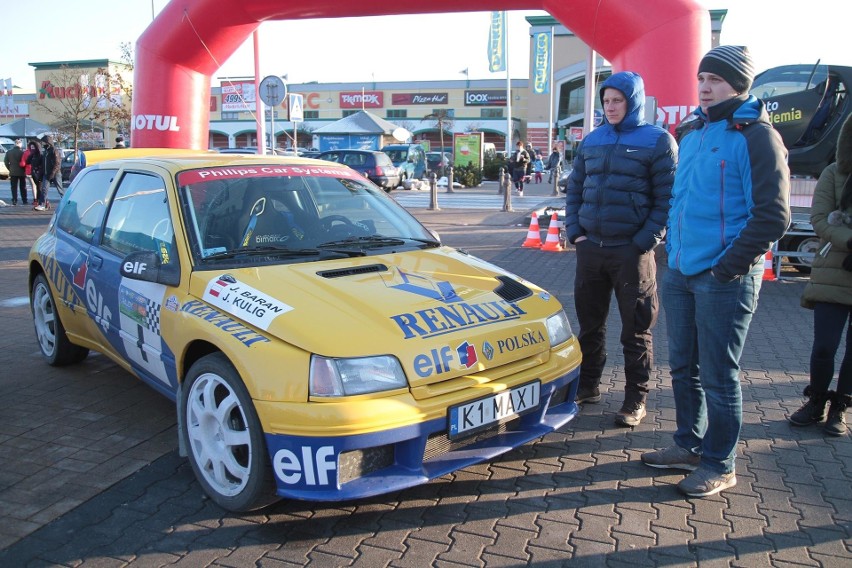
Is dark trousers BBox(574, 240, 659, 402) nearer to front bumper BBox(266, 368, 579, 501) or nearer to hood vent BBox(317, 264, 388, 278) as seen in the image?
hood vent BBox(317, 264, 388, 278)

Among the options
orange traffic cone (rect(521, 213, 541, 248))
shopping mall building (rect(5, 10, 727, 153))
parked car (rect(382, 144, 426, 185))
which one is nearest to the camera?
orange traffic cone (rect(521, 213, 541, 248))

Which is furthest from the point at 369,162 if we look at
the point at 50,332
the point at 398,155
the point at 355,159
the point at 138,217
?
the point at 138,217

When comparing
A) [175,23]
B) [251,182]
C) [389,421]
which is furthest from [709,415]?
[175,23]

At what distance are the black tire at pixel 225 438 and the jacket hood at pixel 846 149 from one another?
3.51 metres

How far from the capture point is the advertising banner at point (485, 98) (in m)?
59.0

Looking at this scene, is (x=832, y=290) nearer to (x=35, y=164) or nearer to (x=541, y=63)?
(x=35, y=164)

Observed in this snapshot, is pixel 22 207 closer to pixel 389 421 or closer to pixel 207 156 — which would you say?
pixel 207 156

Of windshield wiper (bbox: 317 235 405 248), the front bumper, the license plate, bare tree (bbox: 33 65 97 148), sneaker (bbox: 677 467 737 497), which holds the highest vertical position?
bare tree (bbox: 33 65 97 148)

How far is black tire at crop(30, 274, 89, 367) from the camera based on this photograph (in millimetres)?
4934

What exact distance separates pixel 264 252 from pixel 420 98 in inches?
2356

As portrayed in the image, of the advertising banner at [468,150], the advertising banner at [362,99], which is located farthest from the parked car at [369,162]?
the advertising banner at [362,99]

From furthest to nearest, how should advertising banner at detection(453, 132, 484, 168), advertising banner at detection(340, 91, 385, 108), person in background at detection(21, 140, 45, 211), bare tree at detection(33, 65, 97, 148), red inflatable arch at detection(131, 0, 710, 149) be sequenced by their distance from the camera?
advertising banner at detection(340, 91, 385, 108) < advertising banner at detection(453, 132, 484, 168) < bare tree at detection(33, 65, 97, 148) < person in background at detection(21, 140, 45, 211) < red inflatable arch at detection(131, 0, 710, 149)

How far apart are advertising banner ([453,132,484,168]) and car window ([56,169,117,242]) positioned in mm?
25446

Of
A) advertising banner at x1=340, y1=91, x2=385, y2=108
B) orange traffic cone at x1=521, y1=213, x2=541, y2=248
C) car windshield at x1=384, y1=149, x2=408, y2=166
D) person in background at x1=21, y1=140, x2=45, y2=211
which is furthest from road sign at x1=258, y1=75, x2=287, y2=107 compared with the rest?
advertising banner at x1=340, y1=91, x2=385, y2=108
